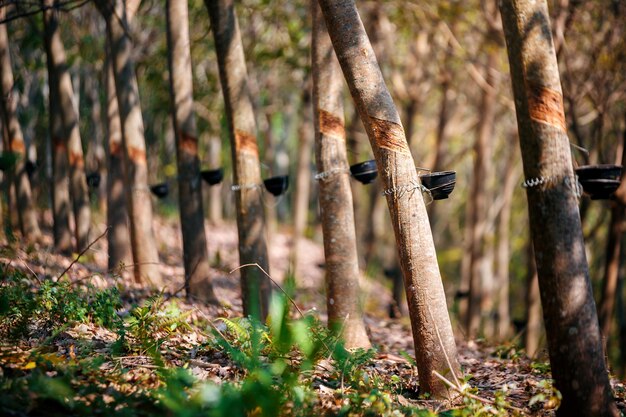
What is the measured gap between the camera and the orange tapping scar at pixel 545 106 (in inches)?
170

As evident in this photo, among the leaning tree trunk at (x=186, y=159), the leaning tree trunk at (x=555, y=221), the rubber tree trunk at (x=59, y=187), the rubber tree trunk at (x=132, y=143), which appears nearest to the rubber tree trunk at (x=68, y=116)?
the rubber tree trunk at (x=59, y=187)

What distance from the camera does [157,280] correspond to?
809cm

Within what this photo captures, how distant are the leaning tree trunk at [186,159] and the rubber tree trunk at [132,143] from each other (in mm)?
666

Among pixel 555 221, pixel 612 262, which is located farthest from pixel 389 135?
pixel 612 262

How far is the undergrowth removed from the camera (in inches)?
142

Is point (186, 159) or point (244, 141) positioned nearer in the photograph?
point (244, 141)

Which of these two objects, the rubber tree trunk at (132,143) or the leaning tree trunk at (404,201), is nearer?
the leaning tree trunk at (404,201)

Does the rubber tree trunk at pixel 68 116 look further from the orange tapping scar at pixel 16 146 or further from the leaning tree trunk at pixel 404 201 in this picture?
the leaning tree trunk at pixel 404 201

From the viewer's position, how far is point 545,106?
431cm

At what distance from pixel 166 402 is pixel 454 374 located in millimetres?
2048

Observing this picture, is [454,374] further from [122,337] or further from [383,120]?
[122,337]

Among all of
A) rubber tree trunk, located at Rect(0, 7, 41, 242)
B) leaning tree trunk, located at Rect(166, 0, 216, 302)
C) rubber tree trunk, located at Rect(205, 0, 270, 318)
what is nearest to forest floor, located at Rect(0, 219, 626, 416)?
rubber tree trunk, located at Rect(205, 0, 270, 318)

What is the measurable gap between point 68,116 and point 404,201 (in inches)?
245

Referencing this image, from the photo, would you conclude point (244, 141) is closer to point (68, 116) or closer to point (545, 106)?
point (545, 106)
